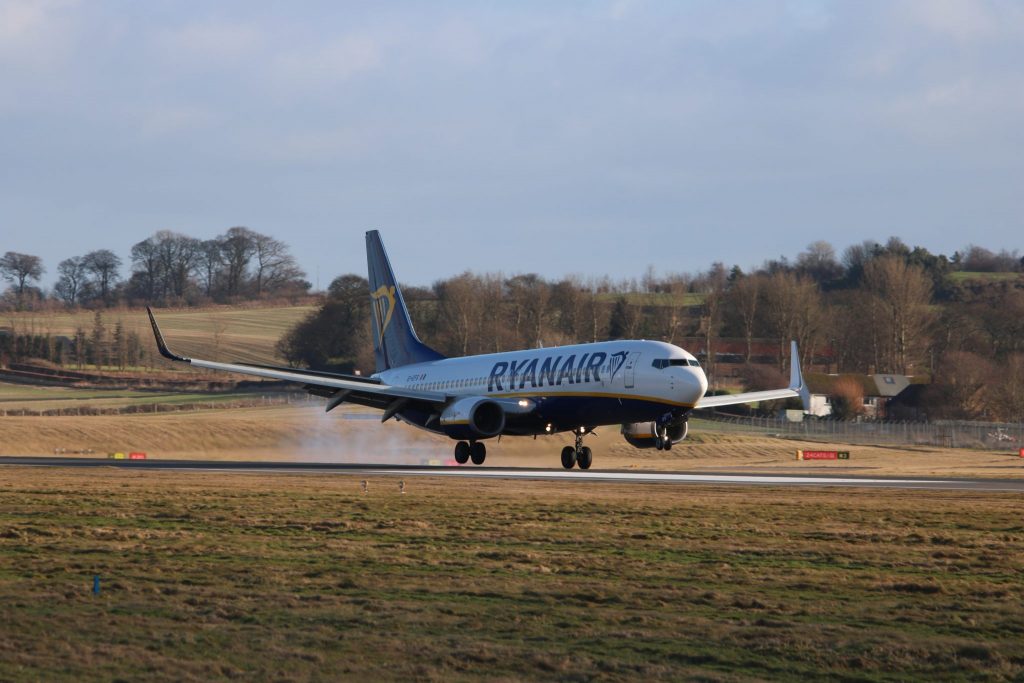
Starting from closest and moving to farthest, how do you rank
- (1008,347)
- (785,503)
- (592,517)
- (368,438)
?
(592,517) → (785,503) → (368,438) → (1008,347)

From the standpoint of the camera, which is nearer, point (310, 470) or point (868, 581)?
point (868, 581)

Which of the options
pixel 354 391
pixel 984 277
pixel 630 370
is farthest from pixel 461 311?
pixel 984 277

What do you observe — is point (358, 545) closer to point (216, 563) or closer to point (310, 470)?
point (216, 563)

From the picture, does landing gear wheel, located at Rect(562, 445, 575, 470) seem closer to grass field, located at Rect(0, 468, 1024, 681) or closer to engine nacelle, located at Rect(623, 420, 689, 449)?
engine nacelle, located at Rect(623, 420, 689, 449)

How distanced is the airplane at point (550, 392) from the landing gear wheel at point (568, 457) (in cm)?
5

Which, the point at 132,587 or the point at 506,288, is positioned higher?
the point at 506,288

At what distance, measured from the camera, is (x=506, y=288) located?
14188 cm

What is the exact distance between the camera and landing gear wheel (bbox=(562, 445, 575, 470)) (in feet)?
161

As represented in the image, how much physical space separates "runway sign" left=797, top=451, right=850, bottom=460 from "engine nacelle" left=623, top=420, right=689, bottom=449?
70.0ft

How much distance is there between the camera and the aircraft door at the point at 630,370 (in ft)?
148

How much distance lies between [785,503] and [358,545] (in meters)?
13.5

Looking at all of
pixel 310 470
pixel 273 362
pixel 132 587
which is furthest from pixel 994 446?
pixel 273 362

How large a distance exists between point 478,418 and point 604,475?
22.6ft

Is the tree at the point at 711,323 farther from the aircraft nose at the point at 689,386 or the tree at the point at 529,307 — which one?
the aircraft nose at the point at 689,386
